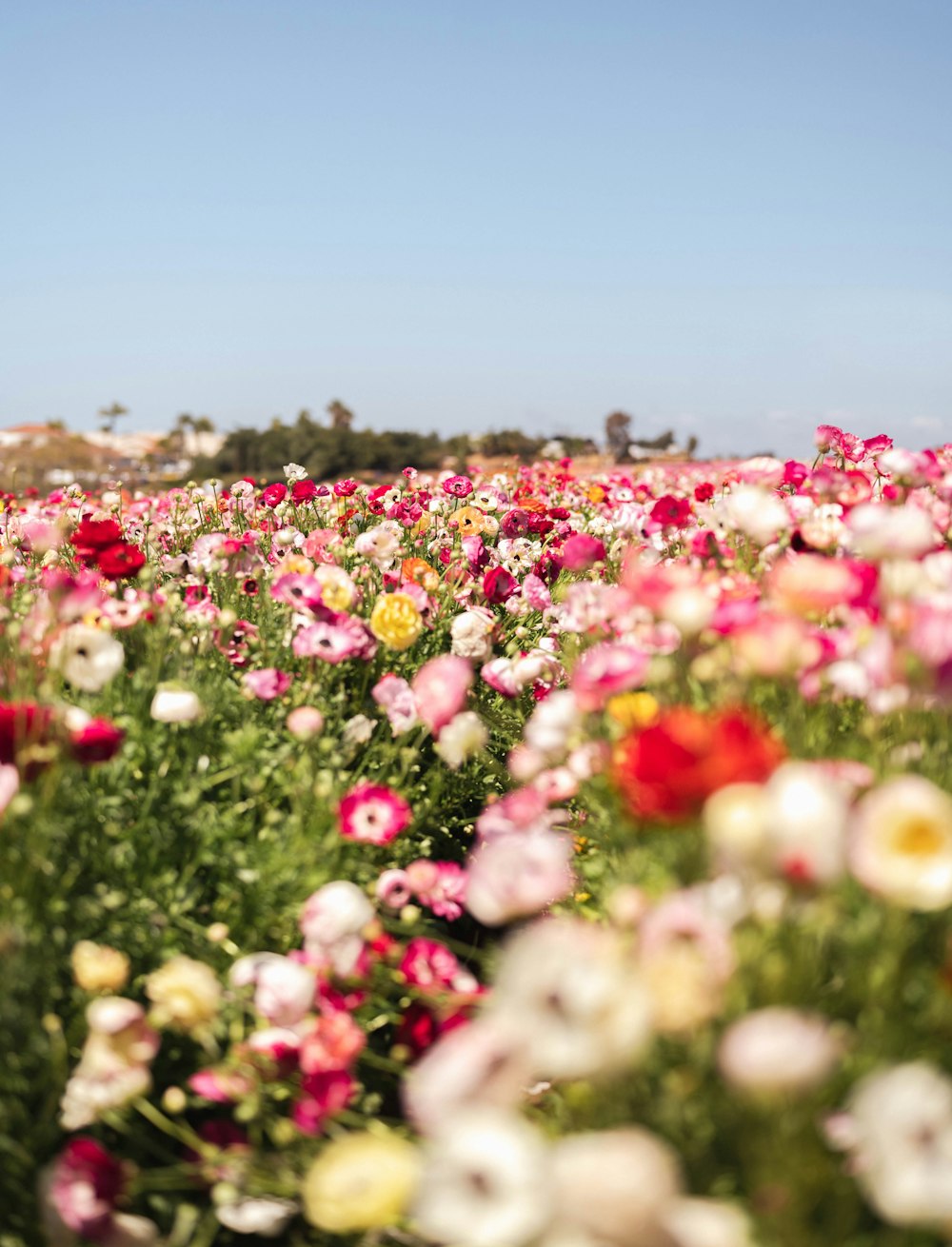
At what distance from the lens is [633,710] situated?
248 cm

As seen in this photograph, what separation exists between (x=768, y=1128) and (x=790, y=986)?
0.22 meters

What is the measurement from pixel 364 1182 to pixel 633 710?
3.97 feet

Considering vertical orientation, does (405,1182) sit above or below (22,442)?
below

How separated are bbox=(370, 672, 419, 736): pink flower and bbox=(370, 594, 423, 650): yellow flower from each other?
0.13m

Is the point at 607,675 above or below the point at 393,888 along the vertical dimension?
above

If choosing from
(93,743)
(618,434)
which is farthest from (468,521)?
(618,434)

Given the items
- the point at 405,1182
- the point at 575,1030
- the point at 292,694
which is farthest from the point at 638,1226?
the point at 292,694

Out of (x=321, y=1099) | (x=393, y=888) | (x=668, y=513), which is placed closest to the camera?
(x=321, y=1099)

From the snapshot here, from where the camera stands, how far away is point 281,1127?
2.01m

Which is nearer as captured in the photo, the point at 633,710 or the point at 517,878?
the point at 517,878

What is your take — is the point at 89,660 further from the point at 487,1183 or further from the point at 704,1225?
the point at 704,1225

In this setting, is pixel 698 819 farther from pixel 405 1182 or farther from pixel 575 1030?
pixel 405 1182

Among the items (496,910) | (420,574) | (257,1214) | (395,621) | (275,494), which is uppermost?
(275,494)

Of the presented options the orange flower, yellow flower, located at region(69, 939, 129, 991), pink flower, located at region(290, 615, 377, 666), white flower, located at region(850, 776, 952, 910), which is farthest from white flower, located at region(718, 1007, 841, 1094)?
the orange flower
